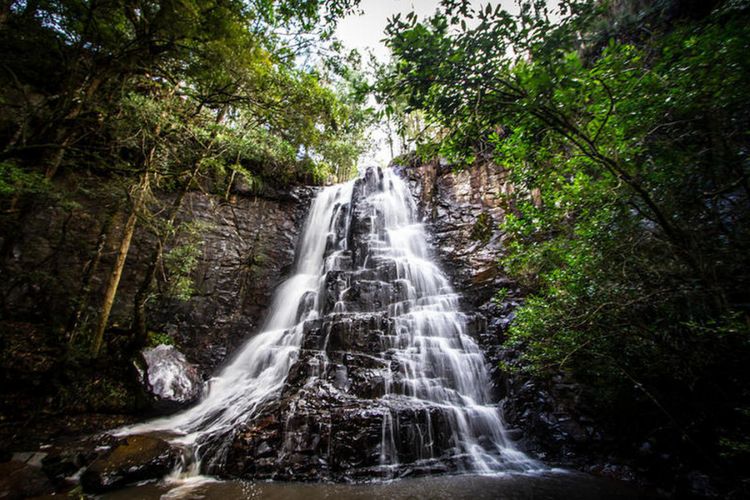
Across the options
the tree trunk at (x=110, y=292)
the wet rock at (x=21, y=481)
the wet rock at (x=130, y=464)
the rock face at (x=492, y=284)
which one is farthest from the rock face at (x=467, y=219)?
the wet rock at (x=21, y=481)

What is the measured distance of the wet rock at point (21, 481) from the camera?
3.66m

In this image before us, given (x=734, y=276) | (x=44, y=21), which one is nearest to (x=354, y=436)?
(x=734, y=276)

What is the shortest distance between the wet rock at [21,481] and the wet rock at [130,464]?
41cm

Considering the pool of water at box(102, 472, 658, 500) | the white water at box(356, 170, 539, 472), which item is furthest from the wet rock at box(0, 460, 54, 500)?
the white water at box(356, 170, 539, 472)

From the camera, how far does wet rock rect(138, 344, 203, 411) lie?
7.02m

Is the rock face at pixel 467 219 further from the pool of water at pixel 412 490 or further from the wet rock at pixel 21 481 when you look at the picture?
the wet rock at pixel 21 481

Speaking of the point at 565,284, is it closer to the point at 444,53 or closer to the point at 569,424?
the point at 569,424

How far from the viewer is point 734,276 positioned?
3.30 meters

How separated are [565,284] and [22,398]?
10678 mm

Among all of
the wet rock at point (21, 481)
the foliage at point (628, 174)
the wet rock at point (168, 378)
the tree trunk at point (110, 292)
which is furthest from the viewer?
the tree trunk at point (110, 292)

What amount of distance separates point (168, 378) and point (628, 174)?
31.8ft

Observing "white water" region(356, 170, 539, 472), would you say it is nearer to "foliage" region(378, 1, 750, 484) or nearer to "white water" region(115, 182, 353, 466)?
"foliage" region(378, 1, 750, 484)

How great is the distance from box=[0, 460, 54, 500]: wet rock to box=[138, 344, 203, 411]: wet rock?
2.84 meters

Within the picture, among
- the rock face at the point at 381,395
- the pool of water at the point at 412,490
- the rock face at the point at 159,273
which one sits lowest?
the pool of water at the point at 412,490
